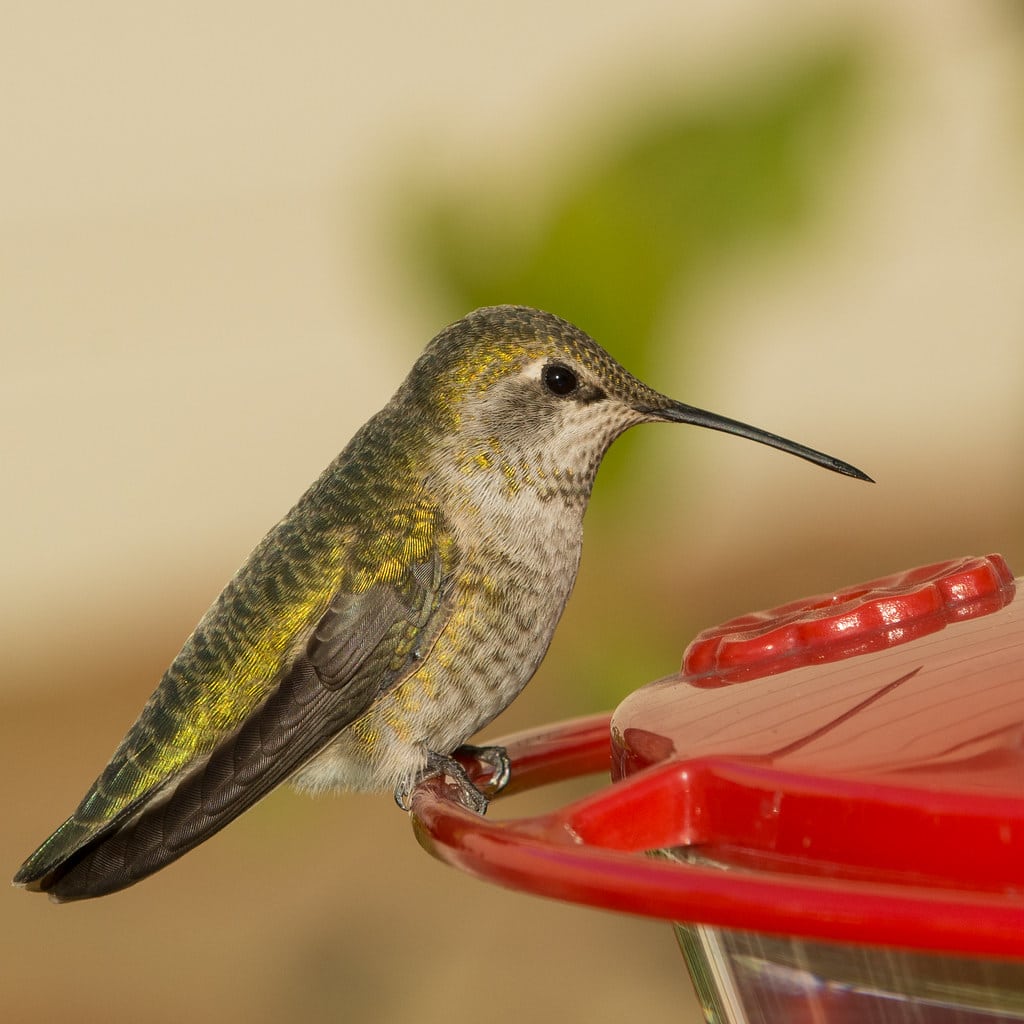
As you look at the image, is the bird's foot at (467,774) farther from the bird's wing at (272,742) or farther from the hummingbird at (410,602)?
the bird's wing at (272,742)

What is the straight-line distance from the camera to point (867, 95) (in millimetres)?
2826

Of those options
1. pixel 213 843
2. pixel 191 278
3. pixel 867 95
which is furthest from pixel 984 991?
pixel 191 278

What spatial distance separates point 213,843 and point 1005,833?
801cm

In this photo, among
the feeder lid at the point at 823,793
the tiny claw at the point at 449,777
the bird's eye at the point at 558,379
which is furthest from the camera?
the bird's eye at the point at 558,379

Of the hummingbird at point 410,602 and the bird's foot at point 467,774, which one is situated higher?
the hummingbird at point 410,602

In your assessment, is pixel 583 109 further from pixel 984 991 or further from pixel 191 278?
pixel 191 278

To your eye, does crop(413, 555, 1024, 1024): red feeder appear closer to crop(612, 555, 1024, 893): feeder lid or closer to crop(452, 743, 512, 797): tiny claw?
crop(612, 555, 1024, 893): feeder lid

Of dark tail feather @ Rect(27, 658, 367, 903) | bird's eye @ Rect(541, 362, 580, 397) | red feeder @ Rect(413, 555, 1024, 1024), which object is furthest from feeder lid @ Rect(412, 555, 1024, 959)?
bird's eye @ Rect(541, 362, 580, 397)

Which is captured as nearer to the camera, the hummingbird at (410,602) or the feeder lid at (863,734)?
the feeder lid at (863,734)

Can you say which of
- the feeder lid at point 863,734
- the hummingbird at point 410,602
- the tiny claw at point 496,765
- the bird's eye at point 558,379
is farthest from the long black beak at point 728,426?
the tiny claw at point 496,765

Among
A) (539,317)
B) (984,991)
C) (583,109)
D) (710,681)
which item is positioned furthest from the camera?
(583,109)

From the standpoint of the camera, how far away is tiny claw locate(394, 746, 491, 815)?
91.1 inches

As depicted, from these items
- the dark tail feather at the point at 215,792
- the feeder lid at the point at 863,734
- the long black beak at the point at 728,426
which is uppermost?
the long black beak at the point at 728,426

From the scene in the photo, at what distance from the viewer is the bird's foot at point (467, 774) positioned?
232cm
